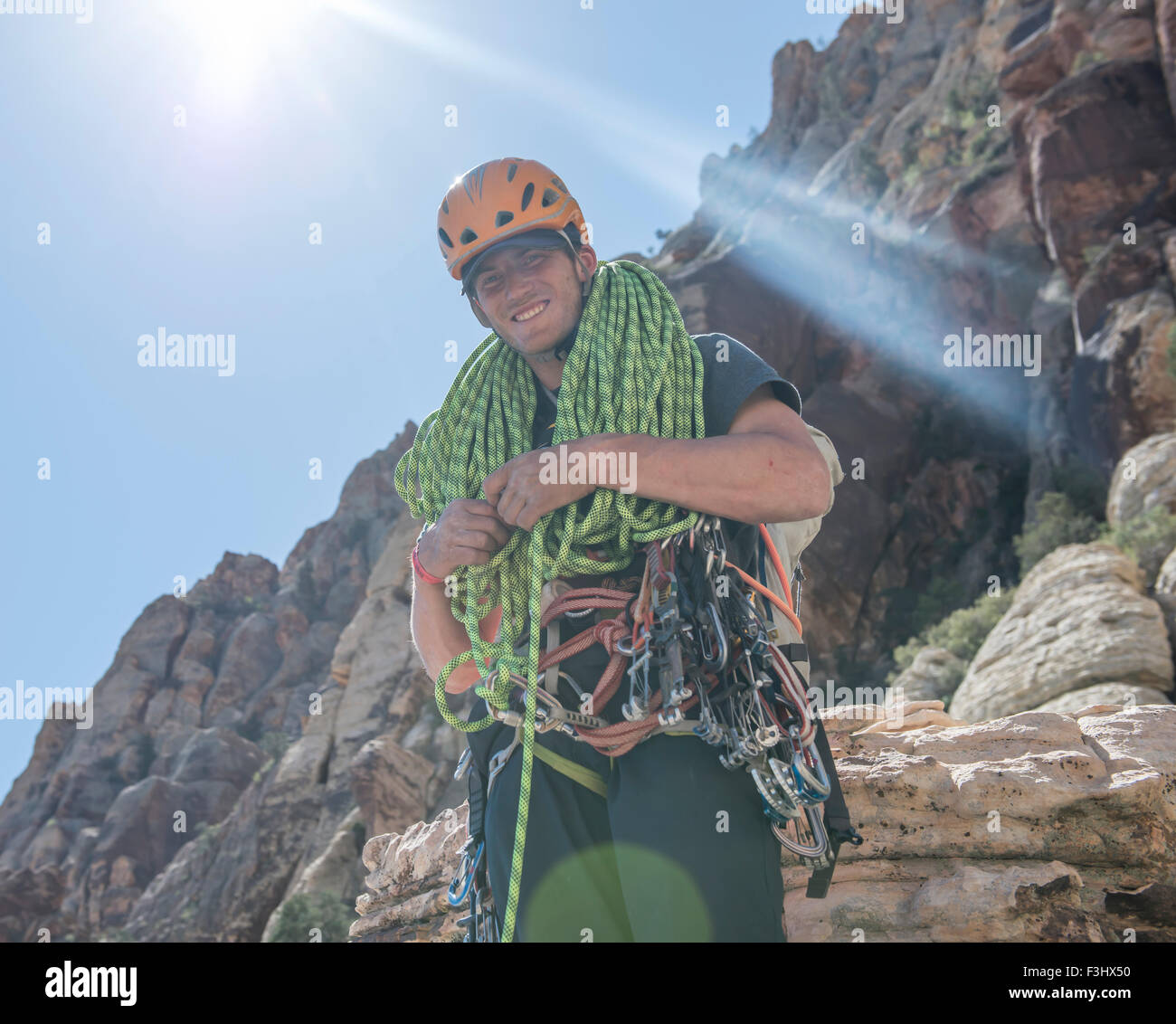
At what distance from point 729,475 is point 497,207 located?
4.05 ft

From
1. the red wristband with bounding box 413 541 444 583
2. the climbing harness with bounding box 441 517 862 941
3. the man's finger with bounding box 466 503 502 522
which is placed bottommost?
the climbing harness with bounding box 441 517 862 941

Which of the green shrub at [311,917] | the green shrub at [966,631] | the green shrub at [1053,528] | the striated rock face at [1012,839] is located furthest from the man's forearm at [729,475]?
the green shrub at [311,917]

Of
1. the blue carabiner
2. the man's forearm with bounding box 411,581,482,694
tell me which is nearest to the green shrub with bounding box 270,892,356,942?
the blue carabiner

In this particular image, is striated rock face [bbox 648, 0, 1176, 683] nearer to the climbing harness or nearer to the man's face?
the man's face

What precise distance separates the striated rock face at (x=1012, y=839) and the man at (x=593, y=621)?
3.93 feet

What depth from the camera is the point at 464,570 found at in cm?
262

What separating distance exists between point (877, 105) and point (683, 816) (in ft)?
148

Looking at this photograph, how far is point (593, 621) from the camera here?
8.46 ft

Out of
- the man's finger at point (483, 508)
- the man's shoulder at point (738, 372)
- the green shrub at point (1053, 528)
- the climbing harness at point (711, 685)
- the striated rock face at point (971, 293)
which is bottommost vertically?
the climbing harness at point (711, 685)

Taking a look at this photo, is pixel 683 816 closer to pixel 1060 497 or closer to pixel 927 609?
pixel 1060 497

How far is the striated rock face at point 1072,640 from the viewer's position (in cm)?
1047

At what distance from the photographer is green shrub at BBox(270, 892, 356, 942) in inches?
756

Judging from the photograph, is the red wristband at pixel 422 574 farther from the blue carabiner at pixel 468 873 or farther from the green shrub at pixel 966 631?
the green shrub at pixel 966 631
